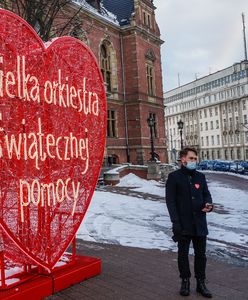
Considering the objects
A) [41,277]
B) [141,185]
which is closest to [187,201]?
[41,277]

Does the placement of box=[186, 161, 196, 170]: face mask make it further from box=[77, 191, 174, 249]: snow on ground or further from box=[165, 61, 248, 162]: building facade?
box=[165, 61, 248, 162]: building facade

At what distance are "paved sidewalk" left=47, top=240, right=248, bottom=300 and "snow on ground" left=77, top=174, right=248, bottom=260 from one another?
0.96 m

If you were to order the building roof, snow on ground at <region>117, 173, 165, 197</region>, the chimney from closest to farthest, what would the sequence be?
snow on ground at <region>117, 173, 165, 197</region>, the chimney, the building roof

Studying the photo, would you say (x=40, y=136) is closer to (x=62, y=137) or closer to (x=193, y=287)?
(x=62, y=137)

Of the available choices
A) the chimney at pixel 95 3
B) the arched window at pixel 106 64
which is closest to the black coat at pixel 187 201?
the arched window at pixel 106 64

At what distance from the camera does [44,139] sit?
5273mm

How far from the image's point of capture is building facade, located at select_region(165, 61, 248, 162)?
74000mm

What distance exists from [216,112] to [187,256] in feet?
261

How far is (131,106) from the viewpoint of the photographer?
34.2m

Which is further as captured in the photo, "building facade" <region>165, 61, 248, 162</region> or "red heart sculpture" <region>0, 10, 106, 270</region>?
"building facade" <region>165, 61, 248, 162</region>

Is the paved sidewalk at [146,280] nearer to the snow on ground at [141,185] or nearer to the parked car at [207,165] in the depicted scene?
the snow on ground at [141,185]

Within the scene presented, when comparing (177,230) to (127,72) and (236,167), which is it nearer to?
(127,72)

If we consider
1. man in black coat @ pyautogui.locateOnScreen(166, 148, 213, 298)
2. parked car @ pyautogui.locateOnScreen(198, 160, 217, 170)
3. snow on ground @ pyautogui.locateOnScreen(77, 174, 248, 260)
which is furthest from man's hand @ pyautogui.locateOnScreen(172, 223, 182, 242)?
parked car @ pyautogui.locateOnScreen(198, 160, 217, 170)

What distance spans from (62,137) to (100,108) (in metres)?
1.03
